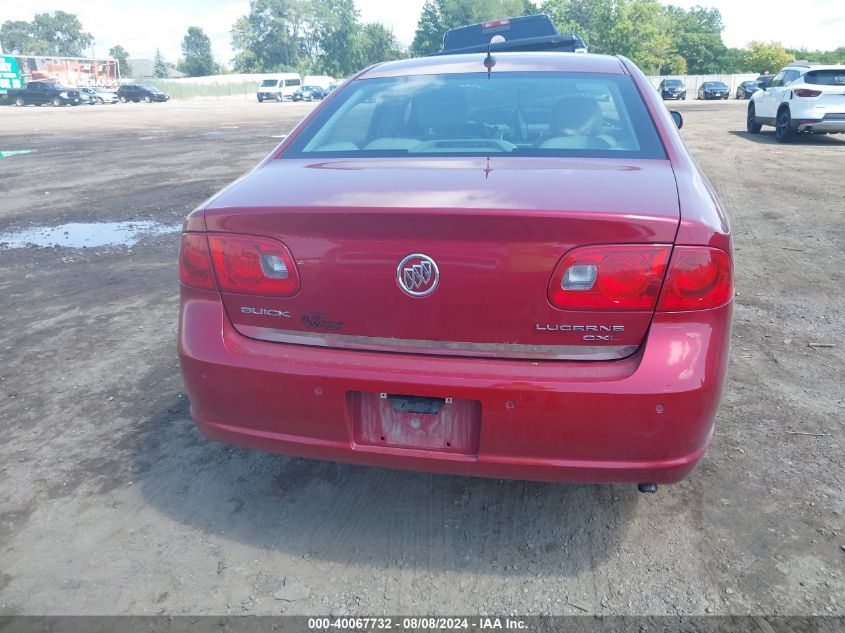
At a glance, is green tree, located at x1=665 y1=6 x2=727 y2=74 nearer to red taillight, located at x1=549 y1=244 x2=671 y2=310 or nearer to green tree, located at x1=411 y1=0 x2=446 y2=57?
green tree, located at x1=411 y1=0 x2=446 y2=57

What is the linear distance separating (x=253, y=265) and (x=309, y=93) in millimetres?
59835

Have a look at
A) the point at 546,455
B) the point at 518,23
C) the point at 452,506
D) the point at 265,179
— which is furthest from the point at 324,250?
the point at 518,23

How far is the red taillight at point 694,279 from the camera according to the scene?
6.66 ft

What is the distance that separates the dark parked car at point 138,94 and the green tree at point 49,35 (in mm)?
96315

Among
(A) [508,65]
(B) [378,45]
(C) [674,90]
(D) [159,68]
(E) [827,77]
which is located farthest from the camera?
(D) [159,68]

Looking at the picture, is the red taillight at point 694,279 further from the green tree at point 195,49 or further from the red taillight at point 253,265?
the green tree at point 195,49

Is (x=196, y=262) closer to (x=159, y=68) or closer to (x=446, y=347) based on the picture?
(x=446, y=347)

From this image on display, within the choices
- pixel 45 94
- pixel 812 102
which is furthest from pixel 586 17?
pixel 812 102

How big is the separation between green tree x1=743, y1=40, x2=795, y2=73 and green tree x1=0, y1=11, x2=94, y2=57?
123165 millimetres

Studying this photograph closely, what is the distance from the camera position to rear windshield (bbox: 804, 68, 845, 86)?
46.1 feet

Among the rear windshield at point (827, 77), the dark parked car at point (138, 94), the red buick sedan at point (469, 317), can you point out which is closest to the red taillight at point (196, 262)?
the red buick sedan at point (469, 317)

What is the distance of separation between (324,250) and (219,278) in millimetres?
416

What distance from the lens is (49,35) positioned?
141 metres

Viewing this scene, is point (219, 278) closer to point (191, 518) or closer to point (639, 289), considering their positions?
point (191, 518)
